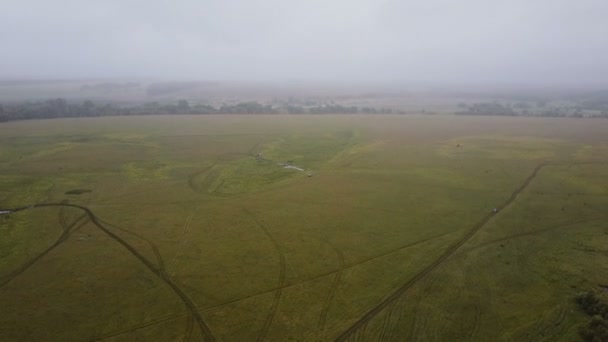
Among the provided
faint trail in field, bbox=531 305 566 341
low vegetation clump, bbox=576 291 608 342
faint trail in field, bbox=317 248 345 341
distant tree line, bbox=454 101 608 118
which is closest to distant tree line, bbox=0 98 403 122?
distant tree line, bbox=454 101 608 118

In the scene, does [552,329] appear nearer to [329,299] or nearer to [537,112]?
[329,299]

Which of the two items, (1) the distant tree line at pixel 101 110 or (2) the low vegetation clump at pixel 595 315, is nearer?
(2) the low vegetation clump at pixel 595 315

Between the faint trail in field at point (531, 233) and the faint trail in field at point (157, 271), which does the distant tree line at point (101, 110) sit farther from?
the faint trail in field at point (531, 233)

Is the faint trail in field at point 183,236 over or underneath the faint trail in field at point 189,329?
over

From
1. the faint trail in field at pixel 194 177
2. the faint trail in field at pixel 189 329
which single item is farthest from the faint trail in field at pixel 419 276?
the faint trail in field at pixel 194 177

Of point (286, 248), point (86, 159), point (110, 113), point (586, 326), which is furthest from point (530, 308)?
point (110, 113)

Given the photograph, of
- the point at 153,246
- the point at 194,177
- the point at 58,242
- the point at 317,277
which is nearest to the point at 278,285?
the point at 317,277
